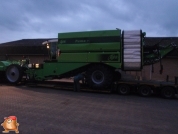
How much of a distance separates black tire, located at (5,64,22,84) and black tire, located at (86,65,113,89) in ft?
15.1

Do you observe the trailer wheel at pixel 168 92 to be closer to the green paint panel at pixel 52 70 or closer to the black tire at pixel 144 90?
the black tire at pixel 144 90

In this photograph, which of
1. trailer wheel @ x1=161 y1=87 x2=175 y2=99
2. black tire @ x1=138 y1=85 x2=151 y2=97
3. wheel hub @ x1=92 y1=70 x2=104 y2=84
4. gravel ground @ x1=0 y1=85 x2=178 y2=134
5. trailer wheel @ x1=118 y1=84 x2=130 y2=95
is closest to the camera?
gravel ground @ x1=0 y1=85 x2=178 y2=134

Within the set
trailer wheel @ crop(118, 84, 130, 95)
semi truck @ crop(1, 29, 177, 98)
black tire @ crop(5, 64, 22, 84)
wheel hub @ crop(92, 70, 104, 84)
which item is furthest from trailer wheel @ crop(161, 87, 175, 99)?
black tire @ crop(5, 64, 22, 84)

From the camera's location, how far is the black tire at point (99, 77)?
13062 millimetres

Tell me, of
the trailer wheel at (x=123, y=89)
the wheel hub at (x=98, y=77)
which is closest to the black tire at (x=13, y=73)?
the wheel hub at (x=98, y=77)

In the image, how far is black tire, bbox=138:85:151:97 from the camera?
40.7 feet

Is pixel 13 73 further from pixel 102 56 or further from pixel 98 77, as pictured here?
pixel 102 56

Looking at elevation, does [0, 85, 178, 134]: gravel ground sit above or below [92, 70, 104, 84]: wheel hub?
below

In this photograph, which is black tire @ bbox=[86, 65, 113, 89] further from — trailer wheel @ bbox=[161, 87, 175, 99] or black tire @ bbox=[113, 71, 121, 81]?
trailer wheel @ bbox=[161, 87, 175, 99]

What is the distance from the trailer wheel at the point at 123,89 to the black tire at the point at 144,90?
624mm

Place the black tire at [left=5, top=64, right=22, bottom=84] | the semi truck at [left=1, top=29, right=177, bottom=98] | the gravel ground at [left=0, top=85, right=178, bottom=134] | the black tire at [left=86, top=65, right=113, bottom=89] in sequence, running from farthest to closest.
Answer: the black tire at [left=5, top=64, right=22, bottom=84] < the black tire at [left=86, top=65, right=113, bottom=89] < the semi truck at [left=1, top=29, right=177, bottom=98] < the gravel ground at [left=0, top=85, right=178, bottom=134]

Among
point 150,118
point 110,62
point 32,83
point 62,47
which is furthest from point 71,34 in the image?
point 150,118

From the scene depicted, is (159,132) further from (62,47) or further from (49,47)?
(49,47)

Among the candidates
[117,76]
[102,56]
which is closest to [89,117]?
[102,56]
